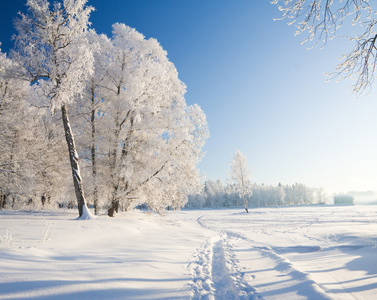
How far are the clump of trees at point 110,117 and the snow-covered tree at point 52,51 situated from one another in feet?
0.13

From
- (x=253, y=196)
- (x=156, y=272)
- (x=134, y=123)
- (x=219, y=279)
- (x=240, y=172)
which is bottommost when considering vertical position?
(x=253, y=196)

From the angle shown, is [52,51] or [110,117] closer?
[52,51]

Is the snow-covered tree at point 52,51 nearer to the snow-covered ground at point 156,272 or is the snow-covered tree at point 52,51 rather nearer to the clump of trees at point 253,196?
the snow-covered ground at point 156,272

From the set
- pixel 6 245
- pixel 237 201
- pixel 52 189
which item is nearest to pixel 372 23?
pixel 6 245

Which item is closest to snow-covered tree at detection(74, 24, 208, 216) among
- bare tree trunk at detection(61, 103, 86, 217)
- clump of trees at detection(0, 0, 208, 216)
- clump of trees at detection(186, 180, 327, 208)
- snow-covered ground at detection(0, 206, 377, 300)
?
clump of trees at detection(0, 0, 208, 216)

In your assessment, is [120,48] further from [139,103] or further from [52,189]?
[52,189]

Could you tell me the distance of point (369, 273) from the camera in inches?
157

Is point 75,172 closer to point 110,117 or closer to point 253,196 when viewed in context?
point 110,117

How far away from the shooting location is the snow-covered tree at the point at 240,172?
116 feet

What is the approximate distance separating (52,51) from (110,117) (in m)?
3.94

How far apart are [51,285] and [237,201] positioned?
96.3 meters

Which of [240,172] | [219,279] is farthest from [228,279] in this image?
[240,172]

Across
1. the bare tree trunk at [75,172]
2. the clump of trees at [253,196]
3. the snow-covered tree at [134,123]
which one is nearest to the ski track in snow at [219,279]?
the bare tree trunk at [75,172]

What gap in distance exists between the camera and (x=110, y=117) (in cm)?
1092
